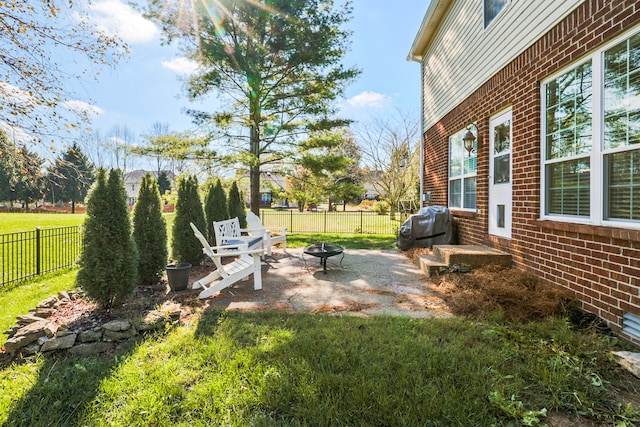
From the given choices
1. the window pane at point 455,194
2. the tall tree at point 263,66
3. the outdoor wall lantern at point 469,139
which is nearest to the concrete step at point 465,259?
the window pane at point 455,194

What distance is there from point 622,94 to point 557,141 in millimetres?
913

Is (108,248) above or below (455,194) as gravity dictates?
below

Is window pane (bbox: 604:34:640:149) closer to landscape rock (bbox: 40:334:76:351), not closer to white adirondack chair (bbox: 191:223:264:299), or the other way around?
white adirondack chair (bbox: 191:223:264:299)

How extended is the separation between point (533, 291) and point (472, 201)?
288 centimetres

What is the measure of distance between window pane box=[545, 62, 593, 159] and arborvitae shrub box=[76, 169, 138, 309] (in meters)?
5.49

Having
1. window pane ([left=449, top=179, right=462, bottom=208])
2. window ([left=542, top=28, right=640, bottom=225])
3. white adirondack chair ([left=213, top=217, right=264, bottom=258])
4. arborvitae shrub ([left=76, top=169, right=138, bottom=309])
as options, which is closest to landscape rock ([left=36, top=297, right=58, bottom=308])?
arborvitae shrub ([left=76, top=169, right=138, bottom=309])

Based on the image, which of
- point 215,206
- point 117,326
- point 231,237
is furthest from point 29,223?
point 117,326

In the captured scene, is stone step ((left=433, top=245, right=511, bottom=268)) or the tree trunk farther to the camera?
the tree trunk

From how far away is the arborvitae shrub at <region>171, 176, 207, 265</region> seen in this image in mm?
5957

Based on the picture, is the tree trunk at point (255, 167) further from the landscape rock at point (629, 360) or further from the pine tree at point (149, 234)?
the landscape rock at point (629, 360)

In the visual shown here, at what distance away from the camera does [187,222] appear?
6031mm

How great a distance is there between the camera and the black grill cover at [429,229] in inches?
268

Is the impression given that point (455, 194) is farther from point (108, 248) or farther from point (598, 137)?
point (108, 248)

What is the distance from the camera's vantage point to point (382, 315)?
349cm
